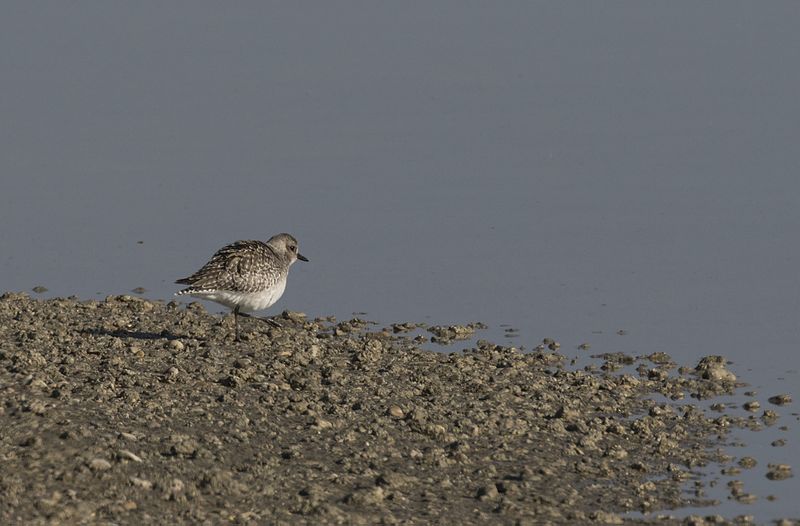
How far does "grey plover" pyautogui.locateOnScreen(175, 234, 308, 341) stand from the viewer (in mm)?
17562

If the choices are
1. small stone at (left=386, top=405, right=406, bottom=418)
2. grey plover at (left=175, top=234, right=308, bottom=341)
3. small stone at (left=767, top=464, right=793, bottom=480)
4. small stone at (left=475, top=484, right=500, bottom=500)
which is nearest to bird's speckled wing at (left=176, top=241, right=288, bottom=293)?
grey plover at (left=175, top=234, right=308, bottom=341)

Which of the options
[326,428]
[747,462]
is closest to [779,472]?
[747,462]

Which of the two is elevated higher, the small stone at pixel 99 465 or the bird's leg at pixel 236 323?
the bird's leg at pixel 236 323

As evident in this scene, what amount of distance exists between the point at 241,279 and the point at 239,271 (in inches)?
4.8

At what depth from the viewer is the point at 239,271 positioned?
17797 mm

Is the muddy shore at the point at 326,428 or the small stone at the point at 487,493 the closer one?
the muddy shore at the point at 326,428

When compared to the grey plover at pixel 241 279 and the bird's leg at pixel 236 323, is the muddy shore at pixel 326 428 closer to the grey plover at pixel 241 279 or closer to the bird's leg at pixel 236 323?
the bird's leg at pixel 236 323

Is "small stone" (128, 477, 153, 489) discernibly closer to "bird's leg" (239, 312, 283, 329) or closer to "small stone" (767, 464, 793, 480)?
"small stone" (767, 464, 793, 480)

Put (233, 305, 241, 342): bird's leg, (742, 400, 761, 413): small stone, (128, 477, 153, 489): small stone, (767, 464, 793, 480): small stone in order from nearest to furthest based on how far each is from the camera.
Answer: (128, 477, 153, 489): small stone, (767, 464, 793, 480): small stone, (742, 400, 761, 413): small stone, (233, 305, 241, 342): bird's leg

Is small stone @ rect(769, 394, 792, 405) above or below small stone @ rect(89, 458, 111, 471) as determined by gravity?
above

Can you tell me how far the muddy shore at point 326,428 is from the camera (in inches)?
469

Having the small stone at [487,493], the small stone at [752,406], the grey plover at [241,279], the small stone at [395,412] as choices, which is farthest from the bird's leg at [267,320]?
the small stone at [487,493]

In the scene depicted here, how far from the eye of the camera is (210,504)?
11.8 metres

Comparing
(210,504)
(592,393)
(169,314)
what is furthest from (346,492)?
(169,314)
